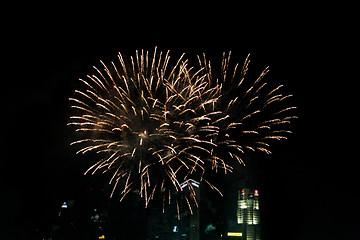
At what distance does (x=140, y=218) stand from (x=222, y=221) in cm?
2908

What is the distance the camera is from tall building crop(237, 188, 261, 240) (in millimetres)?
71125

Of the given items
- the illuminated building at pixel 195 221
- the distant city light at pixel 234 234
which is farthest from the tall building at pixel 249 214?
the illuminated building at pixel 195 221

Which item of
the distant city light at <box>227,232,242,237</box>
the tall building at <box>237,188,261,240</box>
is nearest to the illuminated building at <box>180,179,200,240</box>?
the distant city light at <box>227,232,242,237</box>

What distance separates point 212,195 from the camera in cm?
7350

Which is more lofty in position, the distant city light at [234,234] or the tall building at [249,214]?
the tall building at [249,214]

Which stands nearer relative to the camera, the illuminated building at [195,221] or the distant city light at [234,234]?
the distant city light at [234,234]

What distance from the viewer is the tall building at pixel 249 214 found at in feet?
233

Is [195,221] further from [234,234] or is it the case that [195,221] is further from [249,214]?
[249,214]

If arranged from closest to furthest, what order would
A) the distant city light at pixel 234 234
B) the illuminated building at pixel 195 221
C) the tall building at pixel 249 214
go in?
the tall building at pixel 249 214 < the distant city light at pixel 234 234 < the illuminated building at pixel 195 221

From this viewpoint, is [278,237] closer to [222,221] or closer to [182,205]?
[222,221]

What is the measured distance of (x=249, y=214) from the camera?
238ft

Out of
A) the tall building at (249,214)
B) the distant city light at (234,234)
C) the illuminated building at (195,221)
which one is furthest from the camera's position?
the illuminated building at (195,221)

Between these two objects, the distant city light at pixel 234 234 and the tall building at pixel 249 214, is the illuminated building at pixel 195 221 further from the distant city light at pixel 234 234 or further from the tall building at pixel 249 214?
the tall building at pixel 249 214

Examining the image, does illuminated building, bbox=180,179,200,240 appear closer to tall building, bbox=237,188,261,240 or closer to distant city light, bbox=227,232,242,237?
distant city light, bbox=227,232,242,237
